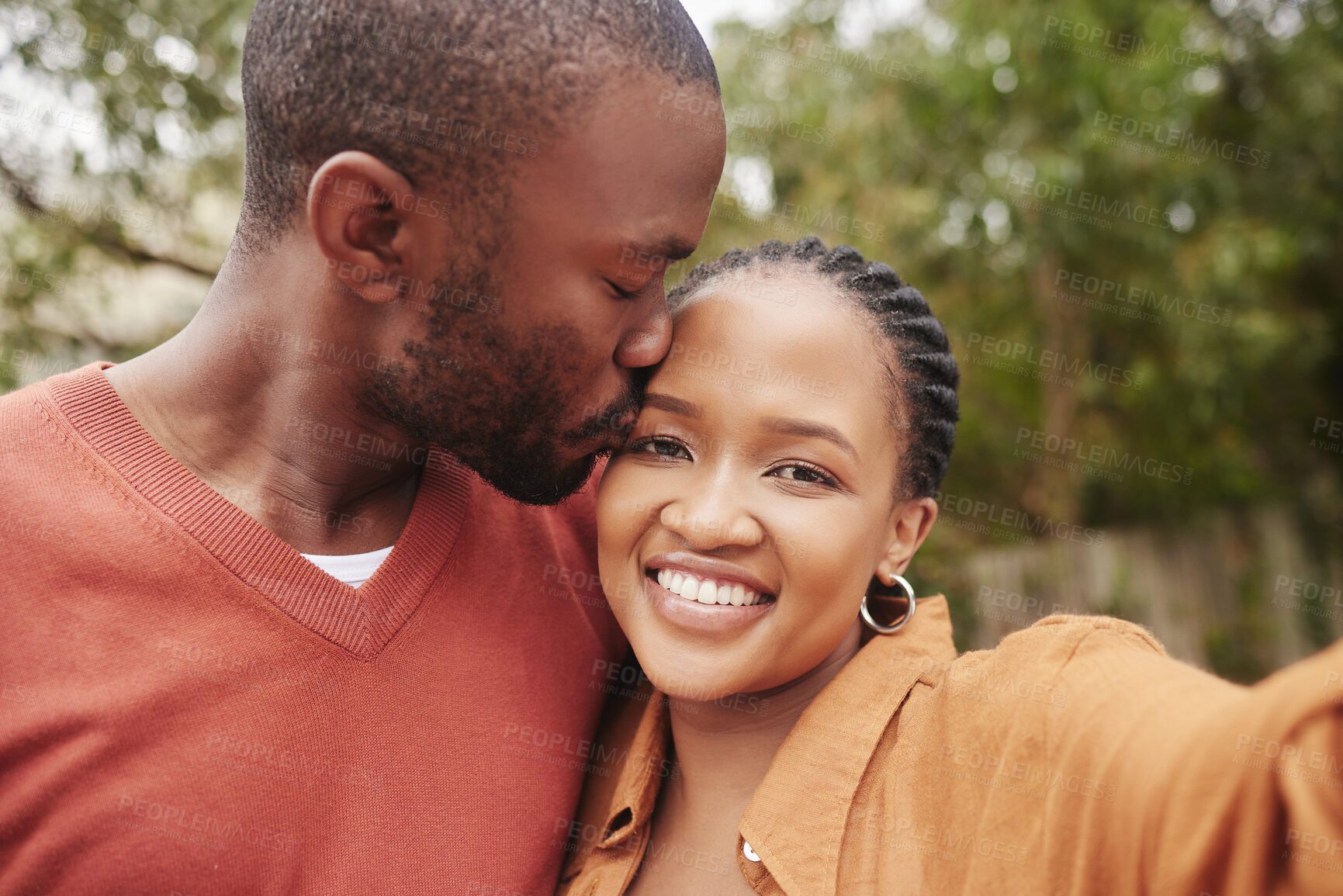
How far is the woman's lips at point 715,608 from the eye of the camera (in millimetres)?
1807

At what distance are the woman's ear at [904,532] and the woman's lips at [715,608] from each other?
1.04 ft

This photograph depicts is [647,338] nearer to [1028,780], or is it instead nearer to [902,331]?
[902,331]

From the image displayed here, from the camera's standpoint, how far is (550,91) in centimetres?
169

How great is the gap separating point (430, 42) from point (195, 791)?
1.32 meters

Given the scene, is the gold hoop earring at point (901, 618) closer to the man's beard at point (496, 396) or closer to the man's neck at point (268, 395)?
the man's beard at point (496, 396)

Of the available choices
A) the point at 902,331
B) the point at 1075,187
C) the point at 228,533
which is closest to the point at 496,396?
the point at 228,533

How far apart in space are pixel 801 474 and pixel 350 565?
3.06 ft

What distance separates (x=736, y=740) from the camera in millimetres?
2010

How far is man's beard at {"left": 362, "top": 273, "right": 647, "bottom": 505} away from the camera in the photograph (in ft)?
6.05

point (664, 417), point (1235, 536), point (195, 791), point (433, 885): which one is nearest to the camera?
point (195, 791)

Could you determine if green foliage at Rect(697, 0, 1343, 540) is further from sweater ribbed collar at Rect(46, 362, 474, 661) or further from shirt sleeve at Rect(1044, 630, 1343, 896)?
shirt sleeve at Rect(1044, 630, 1343, 896)

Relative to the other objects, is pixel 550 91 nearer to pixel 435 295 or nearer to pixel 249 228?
pixel 435 295

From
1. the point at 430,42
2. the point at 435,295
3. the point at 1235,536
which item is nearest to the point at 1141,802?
the point at 435,295

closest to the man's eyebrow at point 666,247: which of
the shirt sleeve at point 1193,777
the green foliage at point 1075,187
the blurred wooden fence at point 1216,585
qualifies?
the shirt sleeve at point 1193,777
